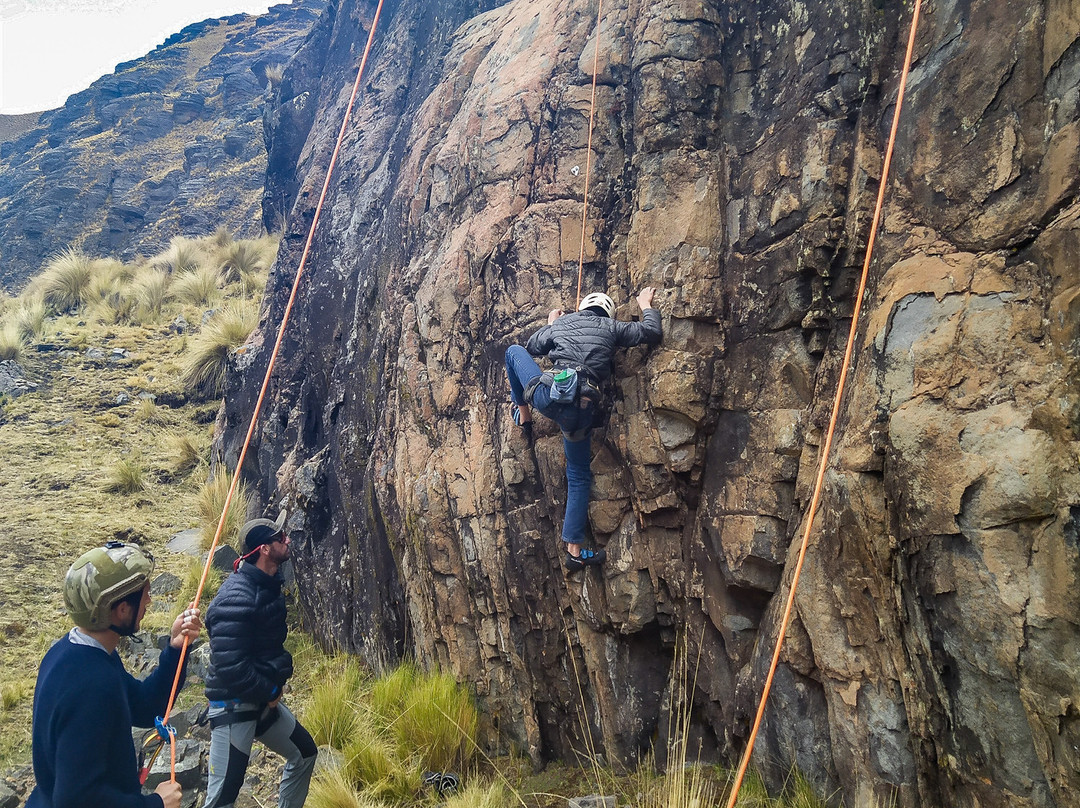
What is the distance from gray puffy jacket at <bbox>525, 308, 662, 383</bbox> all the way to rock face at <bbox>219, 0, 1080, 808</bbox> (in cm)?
23

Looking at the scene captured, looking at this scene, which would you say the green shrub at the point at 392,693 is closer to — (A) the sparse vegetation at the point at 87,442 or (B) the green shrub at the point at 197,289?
(A) the sparse vegetation at the point at 87,442

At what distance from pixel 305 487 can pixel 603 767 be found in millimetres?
4604

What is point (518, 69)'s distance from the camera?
6352 millimetres

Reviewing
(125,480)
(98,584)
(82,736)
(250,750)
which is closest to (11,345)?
(125,480)

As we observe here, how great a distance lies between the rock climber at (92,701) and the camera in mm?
2432

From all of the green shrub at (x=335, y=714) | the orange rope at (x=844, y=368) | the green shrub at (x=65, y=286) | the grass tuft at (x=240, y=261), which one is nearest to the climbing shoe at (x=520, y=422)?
the orange rope at (x=844, y=368)

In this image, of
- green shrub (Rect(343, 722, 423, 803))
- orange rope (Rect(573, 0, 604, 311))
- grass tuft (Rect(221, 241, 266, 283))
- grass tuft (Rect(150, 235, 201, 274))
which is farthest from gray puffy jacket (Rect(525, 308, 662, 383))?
grass tuft (Rect(150, 235, 201, 274))

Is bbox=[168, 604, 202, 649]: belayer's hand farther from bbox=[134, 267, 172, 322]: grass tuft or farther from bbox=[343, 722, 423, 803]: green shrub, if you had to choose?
bbox=[134, 267, 172, 322]: grass tuft

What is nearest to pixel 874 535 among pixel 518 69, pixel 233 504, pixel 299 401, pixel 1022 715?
pixel 1022 715

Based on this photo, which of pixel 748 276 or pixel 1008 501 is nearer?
pixel 1008 501

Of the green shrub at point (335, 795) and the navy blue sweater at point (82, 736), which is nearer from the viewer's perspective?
the navy blue sweater at point (82, 736)

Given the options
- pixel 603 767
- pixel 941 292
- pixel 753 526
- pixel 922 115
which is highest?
pixel 922 115

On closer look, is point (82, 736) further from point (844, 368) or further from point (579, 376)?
point (844, 368)

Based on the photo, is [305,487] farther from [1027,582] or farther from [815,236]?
[1027,582]
